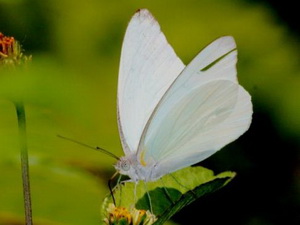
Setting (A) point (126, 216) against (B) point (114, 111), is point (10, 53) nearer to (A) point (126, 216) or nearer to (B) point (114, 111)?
(A) point (126, 216)

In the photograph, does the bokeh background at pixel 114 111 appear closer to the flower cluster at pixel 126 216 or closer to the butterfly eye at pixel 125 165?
Result: the butterfly eye at pixel 125 165

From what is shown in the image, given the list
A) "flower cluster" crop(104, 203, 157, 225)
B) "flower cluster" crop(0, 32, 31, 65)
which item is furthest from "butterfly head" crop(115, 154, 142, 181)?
"flower cluster" crop(0, 32, 31, 65)

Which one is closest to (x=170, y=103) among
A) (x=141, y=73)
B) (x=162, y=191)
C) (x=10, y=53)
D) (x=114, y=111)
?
(x=141, y=73)

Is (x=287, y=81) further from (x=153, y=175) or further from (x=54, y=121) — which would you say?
(x=153, y=175)

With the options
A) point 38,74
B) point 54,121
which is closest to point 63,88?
point 38,74

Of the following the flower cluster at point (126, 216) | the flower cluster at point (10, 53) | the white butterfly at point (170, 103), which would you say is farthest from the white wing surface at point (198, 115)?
the flower cluster at point (10, 53)

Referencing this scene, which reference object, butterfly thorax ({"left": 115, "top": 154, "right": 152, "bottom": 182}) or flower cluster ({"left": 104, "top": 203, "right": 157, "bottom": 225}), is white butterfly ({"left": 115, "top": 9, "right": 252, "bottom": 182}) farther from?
flower cluster ({"left": 104, "top": 203, "right": 157, "bottom": 225})
